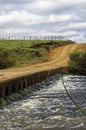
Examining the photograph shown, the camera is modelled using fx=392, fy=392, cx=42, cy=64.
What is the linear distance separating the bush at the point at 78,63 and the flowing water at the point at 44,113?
76.6 feet

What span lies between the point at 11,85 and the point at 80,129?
52.4 feet

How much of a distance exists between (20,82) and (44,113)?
13.2 m

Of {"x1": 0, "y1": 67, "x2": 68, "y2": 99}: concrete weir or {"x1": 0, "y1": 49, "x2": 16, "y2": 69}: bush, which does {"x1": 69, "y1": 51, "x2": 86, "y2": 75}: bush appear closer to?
{"x1": 0, "y1": 67, "x2": 68, "y2": 99}: concrete weir

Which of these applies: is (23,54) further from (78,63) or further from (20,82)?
(20,82)

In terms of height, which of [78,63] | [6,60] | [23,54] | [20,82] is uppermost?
[20,82]

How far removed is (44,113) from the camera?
29.4 metres

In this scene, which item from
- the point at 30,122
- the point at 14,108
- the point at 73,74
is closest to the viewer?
Result: the point at 30,122

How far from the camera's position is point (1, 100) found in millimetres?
33844

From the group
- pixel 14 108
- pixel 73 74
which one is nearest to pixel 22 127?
pixel 14 108

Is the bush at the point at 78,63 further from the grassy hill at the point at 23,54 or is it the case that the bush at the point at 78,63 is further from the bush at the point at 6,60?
the grassy hill at the point at 23,54

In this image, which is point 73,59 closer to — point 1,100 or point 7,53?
point 7,53

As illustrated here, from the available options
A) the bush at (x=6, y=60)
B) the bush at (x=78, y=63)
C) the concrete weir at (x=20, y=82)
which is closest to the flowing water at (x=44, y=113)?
the concrete weir at (x=20, y=82)

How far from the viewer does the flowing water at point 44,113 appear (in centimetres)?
2455

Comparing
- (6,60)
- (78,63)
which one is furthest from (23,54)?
(78,63)
